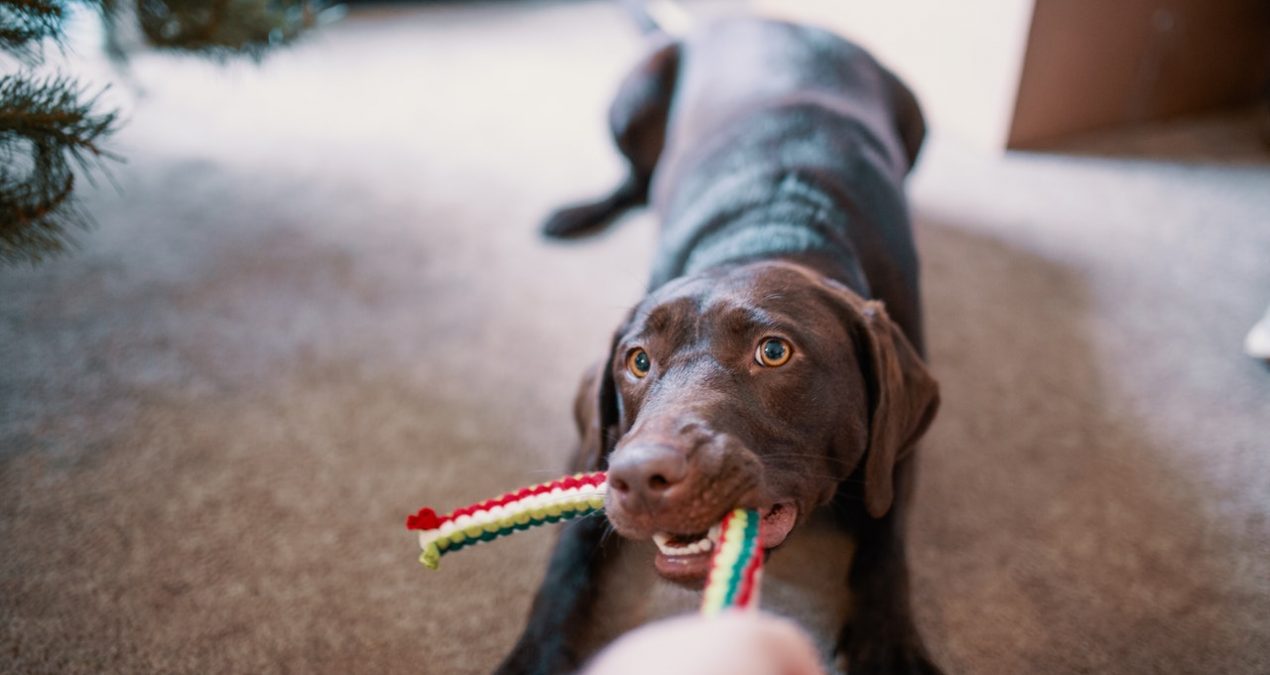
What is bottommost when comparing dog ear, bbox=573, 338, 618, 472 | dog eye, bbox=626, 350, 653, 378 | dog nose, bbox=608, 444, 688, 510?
dog ear, bbox=573, 338, 618, 472

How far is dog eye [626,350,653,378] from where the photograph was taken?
4.69 ft

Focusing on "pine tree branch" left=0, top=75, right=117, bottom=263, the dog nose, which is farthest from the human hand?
"pine tree branch" left=0, top=75, right=117, bottom=263

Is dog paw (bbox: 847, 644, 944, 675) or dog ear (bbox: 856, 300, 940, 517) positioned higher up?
dog ear (bbox: 856, 300, 940, 517)

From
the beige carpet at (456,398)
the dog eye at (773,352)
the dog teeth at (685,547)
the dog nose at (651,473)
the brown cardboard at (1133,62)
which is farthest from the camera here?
the brown cardboard at (1133,62)

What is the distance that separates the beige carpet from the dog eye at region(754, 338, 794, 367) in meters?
0.60

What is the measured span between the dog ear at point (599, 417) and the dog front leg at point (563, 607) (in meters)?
0.13

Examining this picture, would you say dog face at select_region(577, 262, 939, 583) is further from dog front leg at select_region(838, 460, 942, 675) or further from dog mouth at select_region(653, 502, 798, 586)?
dog front leg at select_region(838, 460, 942, 675)

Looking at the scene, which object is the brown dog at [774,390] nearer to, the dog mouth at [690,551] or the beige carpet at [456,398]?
the dog mouth at [690,551]

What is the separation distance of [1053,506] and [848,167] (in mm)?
860

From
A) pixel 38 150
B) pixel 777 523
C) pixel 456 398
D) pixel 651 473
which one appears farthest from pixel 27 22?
pixel 777 523

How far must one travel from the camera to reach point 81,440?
1.93m

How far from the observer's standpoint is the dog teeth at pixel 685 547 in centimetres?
119

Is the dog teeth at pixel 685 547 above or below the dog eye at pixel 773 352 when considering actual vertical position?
below

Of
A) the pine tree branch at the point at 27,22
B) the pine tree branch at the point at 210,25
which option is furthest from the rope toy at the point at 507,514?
the pine tree branch at the point at 210,25
